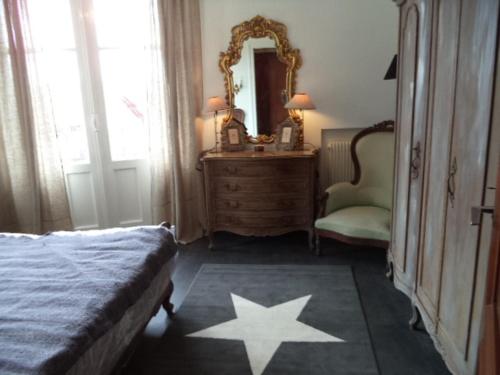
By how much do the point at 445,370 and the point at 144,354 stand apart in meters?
1.54

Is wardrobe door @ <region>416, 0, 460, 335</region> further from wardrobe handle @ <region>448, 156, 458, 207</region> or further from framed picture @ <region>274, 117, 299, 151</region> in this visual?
framed picture @ <region>274, 117, 299, 151</region>

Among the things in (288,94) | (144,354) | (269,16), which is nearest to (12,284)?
(144,354)

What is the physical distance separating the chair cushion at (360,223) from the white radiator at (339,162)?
0.50 meters

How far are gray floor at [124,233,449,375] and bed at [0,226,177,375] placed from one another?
35cm

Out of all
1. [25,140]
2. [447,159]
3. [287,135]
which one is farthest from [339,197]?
[25,140]

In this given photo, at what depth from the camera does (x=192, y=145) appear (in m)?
3.55

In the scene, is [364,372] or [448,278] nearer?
[448,278]

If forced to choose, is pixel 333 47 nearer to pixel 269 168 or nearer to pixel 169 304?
pixel 269 168

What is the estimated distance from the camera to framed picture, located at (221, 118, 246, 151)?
11.7ft

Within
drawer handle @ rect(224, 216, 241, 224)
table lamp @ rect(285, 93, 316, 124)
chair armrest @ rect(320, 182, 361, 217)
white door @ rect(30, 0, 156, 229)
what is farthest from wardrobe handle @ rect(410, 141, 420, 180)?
white door @ rect(30, 0, 156, 229)

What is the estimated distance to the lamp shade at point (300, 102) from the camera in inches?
130

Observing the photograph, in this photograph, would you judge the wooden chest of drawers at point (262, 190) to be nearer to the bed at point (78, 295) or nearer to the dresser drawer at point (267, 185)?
the dresser drawer at point (267, 185)

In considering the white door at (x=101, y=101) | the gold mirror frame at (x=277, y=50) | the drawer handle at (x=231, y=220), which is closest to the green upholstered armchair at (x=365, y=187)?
the gold mirror frame at (x=277, y=50)

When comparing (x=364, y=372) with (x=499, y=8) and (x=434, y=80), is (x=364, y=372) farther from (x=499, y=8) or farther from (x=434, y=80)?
(x=499, y=8)
